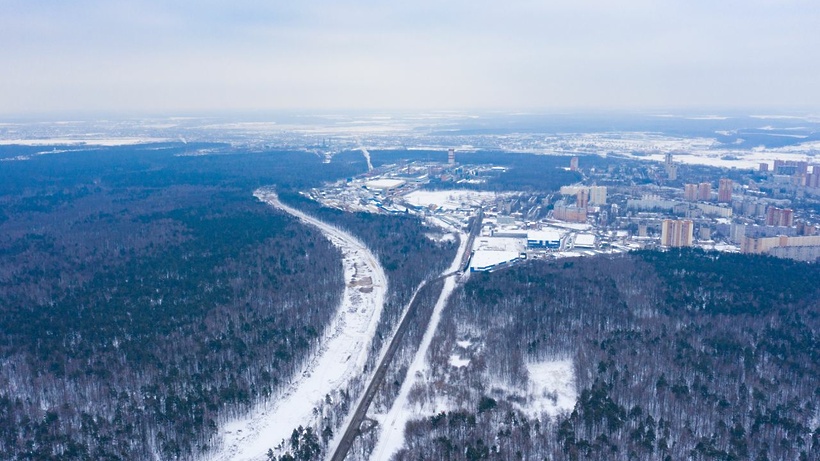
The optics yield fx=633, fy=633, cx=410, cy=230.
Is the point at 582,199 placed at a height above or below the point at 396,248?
above

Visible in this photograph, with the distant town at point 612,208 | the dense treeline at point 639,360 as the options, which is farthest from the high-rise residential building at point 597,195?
the dense treeline at point 639,360

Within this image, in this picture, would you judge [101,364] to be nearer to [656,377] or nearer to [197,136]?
[656,377]

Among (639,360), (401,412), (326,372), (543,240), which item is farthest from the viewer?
(543,240)

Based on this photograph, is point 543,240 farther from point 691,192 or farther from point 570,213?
point 691,192

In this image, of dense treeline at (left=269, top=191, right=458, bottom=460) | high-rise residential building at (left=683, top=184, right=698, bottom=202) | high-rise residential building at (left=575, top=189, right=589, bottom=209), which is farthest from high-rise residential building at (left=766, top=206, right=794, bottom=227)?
dense treeline at (left=269, top=191, right=458, bottom=460)

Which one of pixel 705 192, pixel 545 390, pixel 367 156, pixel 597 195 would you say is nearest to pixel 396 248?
pixel 545 390

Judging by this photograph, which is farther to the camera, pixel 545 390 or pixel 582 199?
pixel 582 199

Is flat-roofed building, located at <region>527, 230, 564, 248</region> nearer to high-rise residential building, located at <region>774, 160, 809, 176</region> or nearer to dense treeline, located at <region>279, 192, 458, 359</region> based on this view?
dense treeline, located at <region>279, 192, 458, 359</region>

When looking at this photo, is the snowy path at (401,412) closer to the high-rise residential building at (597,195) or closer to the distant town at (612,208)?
the distant town at (612,208)
